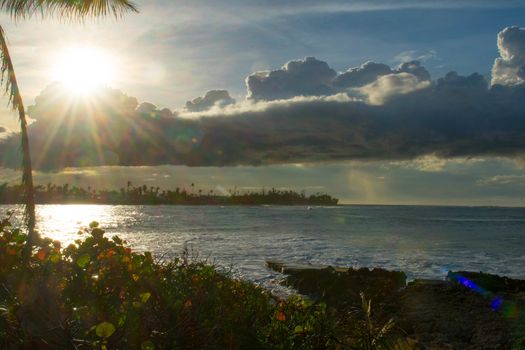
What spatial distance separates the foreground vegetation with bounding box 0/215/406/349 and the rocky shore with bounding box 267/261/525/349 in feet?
6.06

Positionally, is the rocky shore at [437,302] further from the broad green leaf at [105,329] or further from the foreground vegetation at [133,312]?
the broad green leaf at [105,329]

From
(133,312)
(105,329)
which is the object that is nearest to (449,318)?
(133,312)

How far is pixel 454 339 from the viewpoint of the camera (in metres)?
12.4

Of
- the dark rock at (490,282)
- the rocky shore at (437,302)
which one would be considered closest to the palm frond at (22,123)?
the rocky shore at (437,302)

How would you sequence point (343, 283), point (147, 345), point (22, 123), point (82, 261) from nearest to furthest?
1. point (147, 345)
2. point (82, 261)
3. point (22, 123)
4. point (343, 283)

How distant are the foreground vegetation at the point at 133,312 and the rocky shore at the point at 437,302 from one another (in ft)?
6.06

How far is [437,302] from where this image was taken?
16.2m

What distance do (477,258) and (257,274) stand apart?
21.4 m

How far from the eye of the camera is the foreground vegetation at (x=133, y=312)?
13.9ft

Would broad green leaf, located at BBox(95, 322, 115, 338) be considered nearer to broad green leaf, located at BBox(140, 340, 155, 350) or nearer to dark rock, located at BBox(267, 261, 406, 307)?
broad green leaf, located at BBox(140, 340, 155, 350)

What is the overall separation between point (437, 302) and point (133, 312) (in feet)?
44.2

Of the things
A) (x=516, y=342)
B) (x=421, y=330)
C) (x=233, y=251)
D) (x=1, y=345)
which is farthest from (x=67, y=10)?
(x=233, y=251)

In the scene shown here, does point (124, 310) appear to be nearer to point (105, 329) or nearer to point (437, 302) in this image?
point (105, 329)

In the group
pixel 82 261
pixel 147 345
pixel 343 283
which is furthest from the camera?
pixel 343 283
